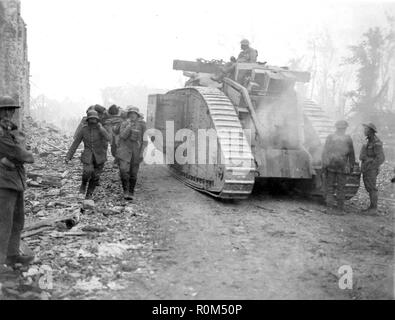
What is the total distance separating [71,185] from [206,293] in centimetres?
586

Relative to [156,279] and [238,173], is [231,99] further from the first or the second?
[156,279]

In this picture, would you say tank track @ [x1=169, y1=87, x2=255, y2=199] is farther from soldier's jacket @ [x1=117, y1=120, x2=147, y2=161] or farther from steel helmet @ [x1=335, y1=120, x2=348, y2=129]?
steel helmet @ [x1=335, y1=120, x2=348, y2=129]

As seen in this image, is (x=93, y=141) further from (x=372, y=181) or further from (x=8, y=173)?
(x=372, y=181)

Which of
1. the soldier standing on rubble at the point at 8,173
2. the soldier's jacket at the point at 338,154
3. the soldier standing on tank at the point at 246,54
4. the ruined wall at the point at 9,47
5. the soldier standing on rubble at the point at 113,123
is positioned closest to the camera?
the soldier standing on rubble at the point at 8,173

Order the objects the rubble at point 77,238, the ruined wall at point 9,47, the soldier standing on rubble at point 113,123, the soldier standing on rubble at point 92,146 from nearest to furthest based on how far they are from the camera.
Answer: the rubble at point 77,238, the soldier standing on rubble at point 92,146, the soldier standing on rubble at point 113,123, the ruined wall at point 9,47

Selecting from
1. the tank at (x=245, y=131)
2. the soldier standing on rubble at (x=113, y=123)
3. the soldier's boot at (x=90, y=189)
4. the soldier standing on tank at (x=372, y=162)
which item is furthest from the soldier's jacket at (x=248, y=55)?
the soldier's boot at (x=90, y=189)

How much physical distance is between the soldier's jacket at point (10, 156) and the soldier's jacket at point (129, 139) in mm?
3652

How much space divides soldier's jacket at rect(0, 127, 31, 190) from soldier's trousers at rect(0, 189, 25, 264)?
3.6 inches

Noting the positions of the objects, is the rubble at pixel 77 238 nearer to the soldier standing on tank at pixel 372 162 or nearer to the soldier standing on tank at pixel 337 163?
the soldier standing on tank at pixel 337 163

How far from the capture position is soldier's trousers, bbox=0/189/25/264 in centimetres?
493

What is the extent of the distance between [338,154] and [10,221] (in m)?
5.94

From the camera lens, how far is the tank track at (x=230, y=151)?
26.6 feet

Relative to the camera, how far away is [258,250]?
606 cm

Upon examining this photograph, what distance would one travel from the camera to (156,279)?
499 cm
